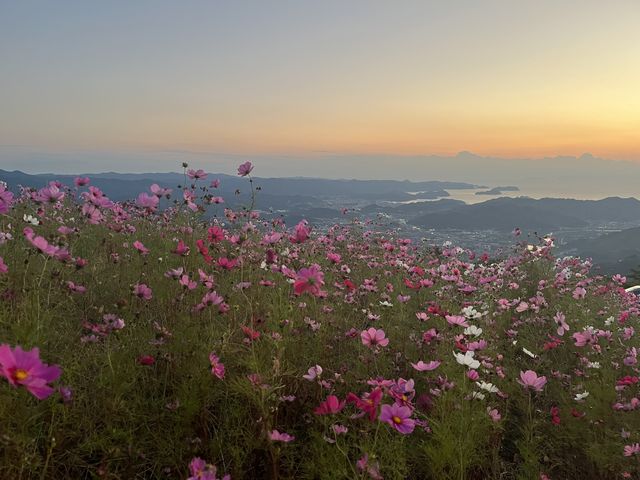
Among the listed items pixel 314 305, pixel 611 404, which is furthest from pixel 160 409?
→ pixel 611 404

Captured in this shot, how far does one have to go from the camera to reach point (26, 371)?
1.31m

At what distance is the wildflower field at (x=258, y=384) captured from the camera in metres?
1.89

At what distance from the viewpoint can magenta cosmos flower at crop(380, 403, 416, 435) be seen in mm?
1749

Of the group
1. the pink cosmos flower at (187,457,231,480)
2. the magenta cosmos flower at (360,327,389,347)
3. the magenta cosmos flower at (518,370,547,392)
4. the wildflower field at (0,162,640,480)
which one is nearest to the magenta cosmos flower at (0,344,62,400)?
the wildflower field at (0,162,640,480)

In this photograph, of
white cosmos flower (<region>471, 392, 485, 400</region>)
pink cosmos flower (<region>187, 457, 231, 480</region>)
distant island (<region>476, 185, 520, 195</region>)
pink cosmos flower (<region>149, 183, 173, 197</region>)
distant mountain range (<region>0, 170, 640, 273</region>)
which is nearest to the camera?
pink cosmos flower (<region>187, 457, 231, 480</region>)

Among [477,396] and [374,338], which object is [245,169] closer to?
[374,338]

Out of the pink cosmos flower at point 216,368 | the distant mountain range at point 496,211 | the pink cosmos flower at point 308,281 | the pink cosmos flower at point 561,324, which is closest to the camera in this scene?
the pink cosmos flower at point 216,368

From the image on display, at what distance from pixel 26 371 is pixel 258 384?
0.92 metres

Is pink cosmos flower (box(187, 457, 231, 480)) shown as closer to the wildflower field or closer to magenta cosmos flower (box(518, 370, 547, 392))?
the wildflower field

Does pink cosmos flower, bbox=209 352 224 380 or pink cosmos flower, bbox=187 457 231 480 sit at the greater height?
pink cosmos flower, bbox=209 352 224 380

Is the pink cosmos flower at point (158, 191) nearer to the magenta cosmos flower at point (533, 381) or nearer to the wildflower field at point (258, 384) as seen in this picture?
the wildflower field at point (258, 384)

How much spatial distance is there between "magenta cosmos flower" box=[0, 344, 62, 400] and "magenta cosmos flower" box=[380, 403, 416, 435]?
1160mm

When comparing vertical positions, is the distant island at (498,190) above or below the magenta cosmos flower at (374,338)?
above

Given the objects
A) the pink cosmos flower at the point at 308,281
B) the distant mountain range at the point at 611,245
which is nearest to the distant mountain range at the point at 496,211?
the distant mountain range at the point at 611,245
